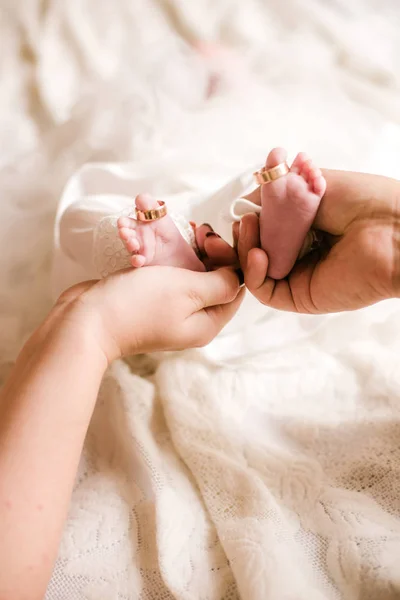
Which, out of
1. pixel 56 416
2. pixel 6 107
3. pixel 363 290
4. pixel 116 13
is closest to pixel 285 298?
pixel 363 290

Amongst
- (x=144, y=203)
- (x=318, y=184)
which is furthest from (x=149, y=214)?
(x=318, y=184)

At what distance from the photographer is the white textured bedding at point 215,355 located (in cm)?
→ 65

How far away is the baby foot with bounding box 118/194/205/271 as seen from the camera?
0.71 m

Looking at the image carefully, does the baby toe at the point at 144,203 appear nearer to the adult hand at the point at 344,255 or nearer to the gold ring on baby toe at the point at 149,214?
the gold ring on baby toe at the point at 149,214

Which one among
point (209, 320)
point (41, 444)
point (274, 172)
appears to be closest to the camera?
point (41, 444)

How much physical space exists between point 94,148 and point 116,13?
1.44ft

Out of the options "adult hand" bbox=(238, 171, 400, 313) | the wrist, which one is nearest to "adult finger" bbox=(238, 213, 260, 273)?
"adult hand" bbox=(238, 171, 400, 313)

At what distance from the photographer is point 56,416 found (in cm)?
61

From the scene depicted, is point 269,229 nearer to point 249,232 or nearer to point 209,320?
point 249,232

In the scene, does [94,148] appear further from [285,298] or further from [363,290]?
[363,290]

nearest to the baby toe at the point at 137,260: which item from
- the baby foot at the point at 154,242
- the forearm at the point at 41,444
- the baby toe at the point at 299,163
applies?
the baby foot at the point at 154,242

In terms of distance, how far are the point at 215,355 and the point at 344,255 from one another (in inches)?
10.9

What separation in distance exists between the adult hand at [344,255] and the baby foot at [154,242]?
0.08 metres

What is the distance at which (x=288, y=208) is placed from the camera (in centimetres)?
71
